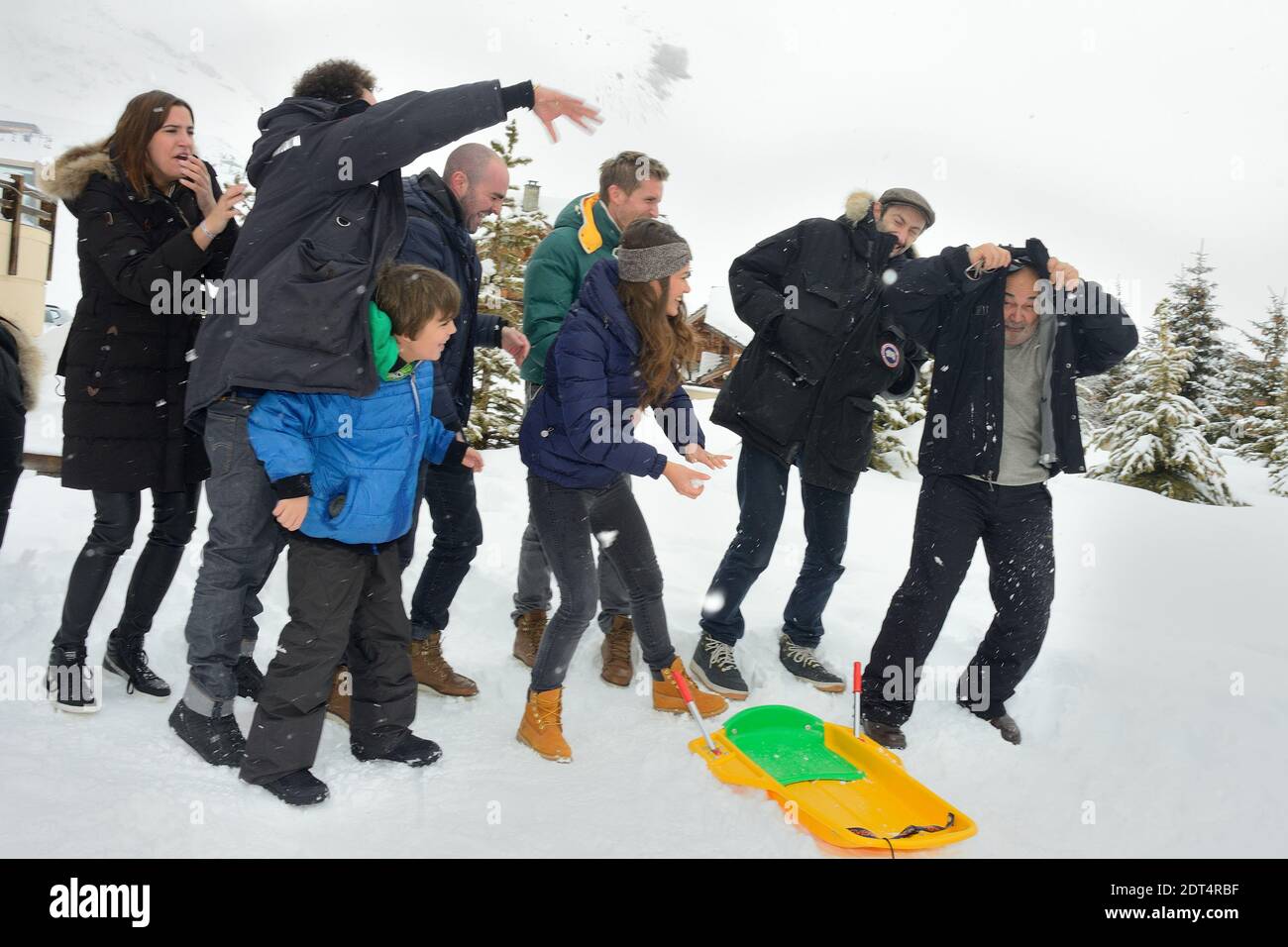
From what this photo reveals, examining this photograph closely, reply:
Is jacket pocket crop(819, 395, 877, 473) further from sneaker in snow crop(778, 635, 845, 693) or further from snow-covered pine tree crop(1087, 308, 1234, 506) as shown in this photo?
snow-covered pine tree crop(1087, 308, 1234, 506)

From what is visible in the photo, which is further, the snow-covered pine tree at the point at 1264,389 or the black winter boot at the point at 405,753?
the snow-covered pine tree at the point at 1264,389

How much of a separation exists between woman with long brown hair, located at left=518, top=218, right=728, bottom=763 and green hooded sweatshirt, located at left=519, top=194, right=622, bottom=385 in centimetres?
40

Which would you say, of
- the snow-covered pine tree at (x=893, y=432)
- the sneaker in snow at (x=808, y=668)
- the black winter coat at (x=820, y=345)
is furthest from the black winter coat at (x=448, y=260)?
the snow-covered pine tree at (x=893, y=432)

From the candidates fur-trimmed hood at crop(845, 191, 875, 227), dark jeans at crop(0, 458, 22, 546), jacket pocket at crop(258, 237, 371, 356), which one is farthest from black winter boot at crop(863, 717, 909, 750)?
dark jeans at crop(0, 458, 22, 546)

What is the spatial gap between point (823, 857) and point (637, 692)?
1398mm

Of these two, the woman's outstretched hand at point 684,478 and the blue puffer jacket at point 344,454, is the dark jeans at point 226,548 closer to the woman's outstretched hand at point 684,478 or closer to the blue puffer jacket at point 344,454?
the blue puffer jacket at point 344,454

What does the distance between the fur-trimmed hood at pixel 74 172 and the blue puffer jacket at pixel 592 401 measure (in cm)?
178

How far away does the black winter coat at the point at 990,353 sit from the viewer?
12.3 ft

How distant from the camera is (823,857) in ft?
9.42

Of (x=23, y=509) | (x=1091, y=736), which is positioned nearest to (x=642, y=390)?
(x=1091, y=736)

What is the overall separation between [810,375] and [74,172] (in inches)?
124

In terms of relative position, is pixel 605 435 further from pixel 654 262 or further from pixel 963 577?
pixel 963 577

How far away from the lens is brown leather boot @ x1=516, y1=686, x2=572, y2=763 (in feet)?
11.3

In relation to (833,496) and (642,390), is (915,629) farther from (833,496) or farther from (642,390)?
(642,390)
